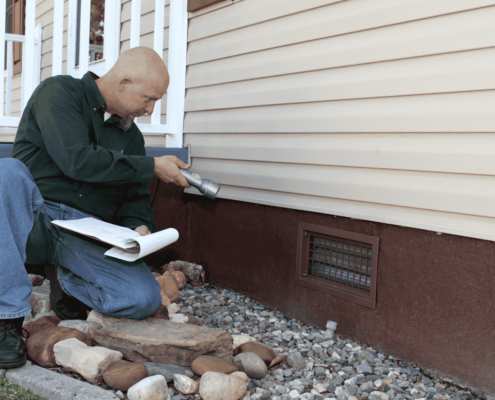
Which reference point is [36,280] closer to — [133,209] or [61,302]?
[61,302]

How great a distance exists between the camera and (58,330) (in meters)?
2.26

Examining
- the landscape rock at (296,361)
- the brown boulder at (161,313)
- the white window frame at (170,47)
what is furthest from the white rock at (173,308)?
the white window frame at (170,47)

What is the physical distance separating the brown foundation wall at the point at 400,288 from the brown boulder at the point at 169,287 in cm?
46

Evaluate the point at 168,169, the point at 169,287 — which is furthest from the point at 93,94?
the point at 169,287

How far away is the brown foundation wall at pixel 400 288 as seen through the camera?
7.22 feet

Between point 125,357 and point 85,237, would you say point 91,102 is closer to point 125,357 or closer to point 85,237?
point 85,237

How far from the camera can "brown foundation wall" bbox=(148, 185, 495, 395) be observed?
2199 mm

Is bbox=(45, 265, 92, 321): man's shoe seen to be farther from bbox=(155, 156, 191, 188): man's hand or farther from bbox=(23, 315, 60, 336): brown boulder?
bbox=(155, 156, 191, 188): man's hand

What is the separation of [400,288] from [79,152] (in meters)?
1.73

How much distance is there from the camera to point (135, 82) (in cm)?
250

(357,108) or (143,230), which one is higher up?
(357,108)

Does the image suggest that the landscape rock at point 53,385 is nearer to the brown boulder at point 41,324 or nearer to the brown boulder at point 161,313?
the brown boulder at point 41,324

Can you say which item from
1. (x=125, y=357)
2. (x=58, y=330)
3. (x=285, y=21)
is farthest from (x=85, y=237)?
(x=285, y=21)

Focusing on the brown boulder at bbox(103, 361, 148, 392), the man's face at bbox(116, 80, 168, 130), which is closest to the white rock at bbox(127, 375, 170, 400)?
the brown boulder at bbox(103, 361, 148, 392)
